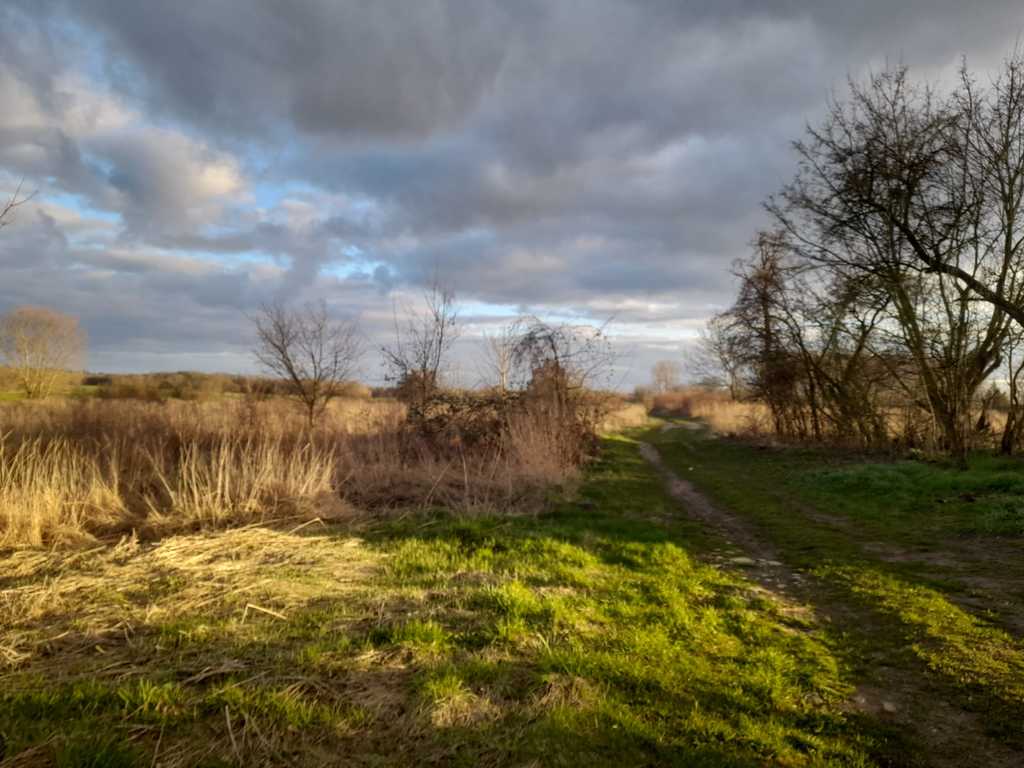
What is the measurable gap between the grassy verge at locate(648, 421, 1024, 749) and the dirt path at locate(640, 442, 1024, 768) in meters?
0.04

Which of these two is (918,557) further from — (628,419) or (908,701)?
(628,419)

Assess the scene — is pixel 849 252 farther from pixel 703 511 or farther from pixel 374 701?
pixel 374 701

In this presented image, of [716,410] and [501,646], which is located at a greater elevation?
[716,410]

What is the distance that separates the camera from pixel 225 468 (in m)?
8.69

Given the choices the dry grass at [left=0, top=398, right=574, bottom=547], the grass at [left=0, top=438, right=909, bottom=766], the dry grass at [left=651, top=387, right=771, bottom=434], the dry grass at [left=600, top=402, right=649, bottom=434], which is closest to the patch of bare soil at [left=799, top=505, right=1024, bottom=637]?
the grass at [left=0, top=438, right=909, bottom=766]

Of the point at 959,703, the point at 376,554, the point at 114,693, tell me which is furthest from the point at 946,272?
the point at 114,693

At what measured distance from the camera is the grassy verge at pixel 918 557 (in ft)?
13.6

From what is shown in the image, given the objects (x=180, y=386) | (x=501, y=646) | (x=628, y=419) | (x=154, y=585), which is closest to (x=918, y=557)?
(x=501, y=646)

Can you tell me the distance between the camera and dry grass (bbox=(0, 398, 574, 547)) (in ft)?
23.5

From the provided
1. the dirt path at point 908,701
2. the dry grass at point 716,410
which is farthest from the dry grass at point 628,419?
the dirt path at point 908,701

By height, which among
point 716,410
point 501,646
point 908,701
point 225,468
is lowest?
point 908,701

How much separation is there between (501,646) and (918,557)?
617cm

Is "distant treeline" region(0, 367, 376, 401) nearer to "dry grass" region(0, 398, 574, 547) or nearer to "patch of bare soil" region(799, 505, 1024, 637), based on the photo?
"dry grass" region(0, 398, 574, 547)

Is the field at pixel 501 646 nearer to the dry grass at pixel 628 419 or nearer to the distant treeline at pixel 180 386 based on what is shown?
the distant treeline at pixel 180 386
